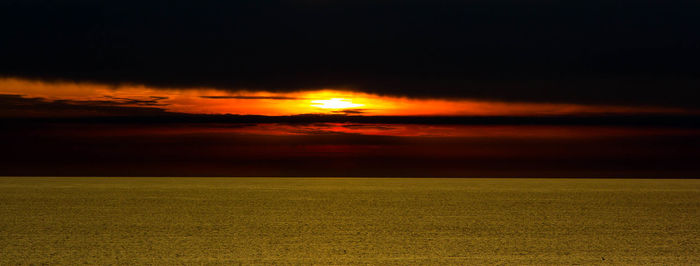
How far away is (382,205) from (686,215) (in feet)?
19.2

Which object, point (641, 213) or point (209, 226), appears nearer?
point (209, 226)

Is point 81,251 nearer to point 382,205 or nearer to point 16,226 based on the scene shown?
point 16,226

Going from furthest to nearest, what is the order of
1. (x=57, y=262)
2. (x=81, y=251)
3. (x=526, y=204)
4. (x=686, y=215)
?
→ (x=526, y=204) → (x=686, y=215) → (x=81, y=251) → (x=57, y=262)

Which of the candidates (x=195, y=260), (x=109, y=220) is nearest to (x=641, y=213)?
(x=195, y=260)

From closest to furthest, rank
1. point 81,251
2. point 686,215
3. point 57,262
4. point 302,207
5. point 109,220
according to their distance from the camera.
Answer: point 57,262 < point 81,251 < point 109,220 < point 686,215 < point 302,207

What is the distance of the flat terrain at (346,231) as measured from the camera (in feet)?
23.9

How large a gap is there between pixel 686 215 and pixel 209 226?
28.3 feet

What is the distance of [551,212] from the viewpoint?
40.0ft

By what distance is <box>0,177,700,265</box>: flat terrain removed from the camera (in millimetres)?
7291

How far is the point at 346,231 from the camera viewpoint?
30.6ft

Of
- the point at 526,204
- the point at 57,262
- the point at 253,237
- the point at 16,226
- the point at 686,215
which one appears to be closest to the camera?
the point at 57,262

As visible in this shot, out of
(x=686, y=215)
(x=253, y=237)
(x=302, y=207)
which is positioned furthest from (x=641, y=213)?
(x=253, y=237)

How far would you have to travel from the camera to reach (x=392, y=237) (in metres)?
8.81

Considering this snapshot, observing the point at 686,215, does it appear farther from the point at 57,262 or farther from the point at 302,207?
the point at 57,262
